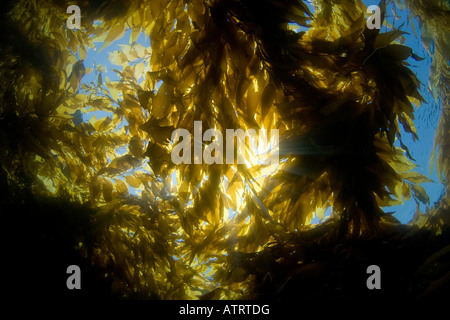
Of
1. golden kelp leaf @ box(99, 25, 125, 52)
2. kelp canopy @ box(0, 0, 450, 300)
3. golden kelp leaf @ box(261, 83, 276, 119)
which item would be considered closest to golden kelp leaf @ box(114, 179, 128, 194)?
kelp canopy @ box(0, 0, 450, 300)

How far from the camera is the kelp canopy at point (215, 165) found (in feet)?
2.75

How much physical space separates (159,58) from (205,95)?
246 millimetres

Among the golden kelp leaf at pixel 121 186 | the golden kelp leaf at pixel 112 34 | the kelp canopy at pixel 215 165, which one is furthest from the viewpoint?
the golden kelp leaf at pixel 121 186

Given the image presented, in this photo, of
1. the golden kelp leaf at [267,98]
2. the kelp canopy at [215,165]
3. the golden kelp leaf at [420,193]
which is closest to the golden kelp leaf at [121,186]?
the kelp canopy at [215,165]

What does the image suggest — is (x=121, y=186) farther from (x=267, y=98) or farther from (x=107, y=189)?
(x=267, y=98)

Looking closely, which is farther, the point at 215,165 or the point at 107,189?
the point at 107,189

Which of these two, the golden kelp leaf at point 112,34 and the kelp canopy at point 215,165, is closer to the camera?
the kelp canopy at point 215,165

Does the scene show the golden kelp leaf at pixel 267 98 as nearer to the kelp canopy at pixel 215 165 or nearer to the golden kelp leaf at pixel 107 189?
the kelp canopy at pixel 215 165

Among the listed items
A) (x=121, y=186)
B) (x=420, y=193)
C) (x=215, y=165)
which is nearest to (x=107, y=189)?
(x=121, y=186)

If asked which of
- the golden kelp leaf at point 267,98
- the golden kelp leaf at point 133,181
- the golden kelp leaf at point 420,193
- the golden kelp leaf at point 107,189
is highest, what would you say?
the golden kelp leaf at point 267,98

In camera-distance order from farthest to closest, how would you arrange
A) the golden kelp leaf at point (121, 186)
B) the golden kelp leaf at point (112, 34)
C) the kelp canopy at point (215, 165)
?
the golden kelp leaf at point (121, 186)
the golden kelp leaf at point (112, 34)
the kelp canopy at point (215, 165)

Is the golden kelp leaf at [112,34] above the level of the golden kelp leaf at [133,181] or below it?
above

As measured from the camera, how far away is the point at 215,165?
3.12ft

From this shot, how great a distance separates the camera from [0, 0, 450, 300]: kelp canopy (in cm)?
84
